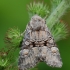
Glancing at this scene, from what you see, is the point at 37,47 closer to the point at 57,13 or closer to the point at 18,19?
the point at 57,13

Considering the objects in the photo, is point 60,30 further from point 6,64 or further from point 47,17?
point 6,64

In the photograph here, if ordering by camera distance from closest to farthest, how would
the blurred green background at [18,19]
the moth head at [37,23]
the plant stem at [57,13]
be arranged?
the plant stem at [57,13]
the moth head at [37,23]
the blurred green background at [18,19]

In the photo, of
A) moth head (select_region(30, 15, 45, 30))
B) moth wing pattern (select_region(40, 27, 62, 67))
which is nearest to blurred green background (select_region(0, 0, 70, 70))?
moth head (select_region(30, 15, 45, 30))

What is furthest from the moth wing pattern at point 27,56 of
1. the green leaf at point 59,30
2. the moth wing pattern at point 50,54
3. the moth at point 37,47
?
the green leaf at point 59,30

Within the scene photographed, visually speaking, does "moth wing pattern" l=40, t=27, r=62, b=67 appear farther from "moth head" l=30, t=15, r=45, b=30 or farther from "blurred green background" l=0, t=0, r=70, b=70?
"blurred green background" l=0, t=0, r=70, b=70

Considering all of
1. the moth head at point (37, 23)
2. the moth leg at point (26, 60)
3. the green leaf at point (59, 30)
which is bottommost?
the moth leg at point (26, 60)

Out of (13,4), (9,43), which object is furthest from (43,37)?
(13,4)

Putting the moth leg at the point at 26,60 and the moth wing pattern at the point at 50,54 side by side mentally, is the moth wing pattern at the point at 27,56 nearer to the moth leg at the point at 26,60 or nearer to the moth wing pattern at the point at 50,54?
the moth leg at the point at 26,60
